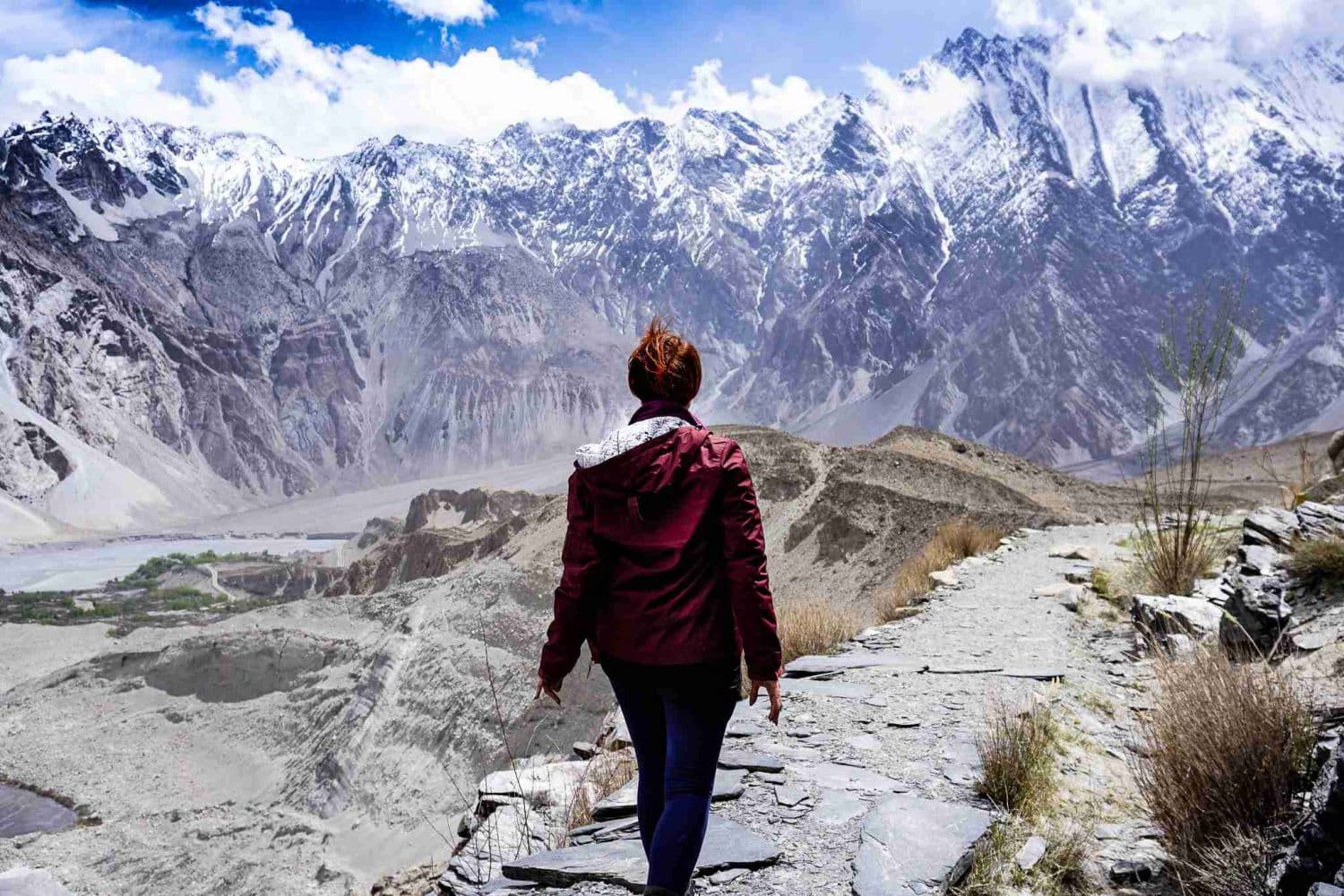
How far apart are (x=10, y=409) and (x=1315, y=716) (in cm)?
12334

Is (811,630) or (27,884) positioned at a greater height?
(811,630)

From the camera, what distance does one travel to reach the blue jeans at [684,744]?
2420 mm

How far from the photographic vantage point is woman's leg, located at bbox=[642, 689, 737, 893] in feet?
7.94

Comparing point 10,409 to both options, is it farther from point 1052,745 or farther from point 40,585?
point 1052,745

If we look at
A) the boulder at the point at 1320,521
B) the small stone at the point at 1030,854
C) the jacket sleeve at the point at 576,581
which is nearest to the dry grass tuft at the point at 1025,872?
the small stone at the point at 1030,854

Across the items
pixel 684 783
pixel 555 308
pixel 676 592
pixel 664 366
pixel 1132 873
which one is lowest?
pixel 1132 873

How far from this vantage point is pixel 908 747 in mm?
4160

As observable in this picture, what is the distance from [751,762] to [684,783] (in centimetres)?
160

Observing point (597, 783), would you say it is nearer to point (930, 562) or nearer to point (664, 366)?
point (664, 366)

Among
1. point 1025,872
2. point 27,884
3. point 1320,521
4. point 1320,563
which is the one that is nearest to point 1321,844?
point 1025,872

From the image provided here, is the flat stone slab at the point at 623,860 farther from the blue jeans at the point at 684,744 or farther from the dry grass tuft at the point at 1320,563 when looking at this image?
the dry grass tuft at the point at 1320,563

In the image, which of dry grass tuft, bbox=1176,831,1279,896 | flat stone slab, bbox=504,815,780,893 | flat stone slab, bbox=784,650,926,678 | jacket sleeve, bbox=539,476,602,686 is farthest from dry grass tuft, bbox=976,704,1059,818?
flat stone slab, bbox=784,650,926,678

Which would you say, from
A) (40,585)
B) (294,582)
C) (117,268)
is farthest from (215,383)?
(294,582)

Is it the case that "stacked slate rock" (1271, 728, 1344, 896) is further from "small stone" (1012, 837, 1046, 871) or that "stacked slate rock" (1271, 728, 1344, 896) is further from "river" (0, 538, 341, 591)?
"river" (0, 538, 341, 591)
